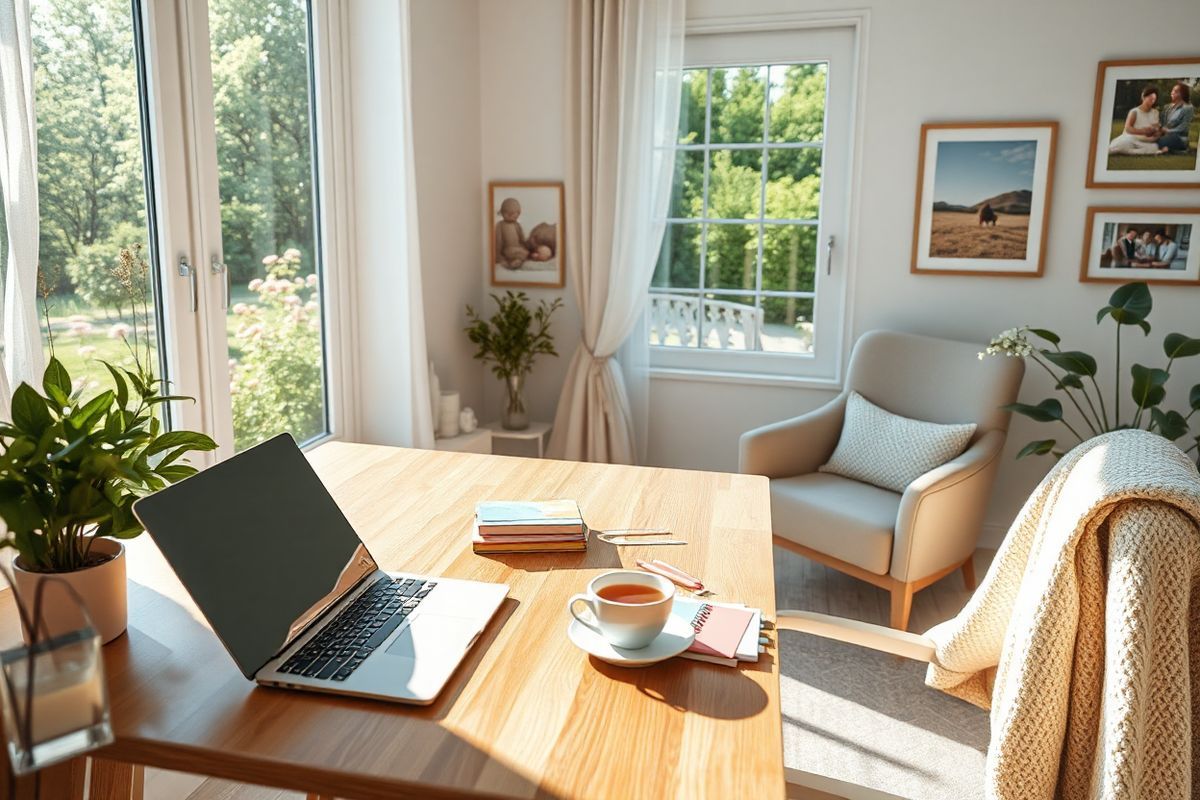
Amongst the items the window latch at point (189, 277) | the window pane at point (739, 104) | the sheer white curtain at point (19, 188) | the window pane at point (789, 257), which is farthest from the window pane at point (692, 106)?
the sheer white curtain at point (19, 188)

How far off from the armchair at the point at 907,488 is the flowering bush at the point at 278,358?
153 centimetres

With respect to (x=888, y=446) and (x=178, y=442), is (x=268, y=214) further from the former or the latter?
(x=888, y=446)

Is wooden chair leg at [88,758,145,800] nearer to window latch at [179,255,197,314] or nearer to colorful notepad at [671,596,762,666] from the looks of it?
colorful notepad at [671,596,762,666]

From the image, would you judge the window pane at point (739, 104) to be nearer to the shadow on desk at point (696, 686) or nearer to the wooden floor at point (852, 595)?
the wooden floor at point (852, 595)

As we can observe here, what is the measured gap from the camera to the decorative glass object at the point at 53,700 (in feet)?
2.13

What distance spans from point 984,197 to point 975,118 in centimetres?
30

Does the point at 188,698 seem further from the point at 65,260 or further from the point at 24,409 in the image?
the point at 65,260

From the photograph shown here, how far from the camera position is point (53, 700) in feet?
2.16

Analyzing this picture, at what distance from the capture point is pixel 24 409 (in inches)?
40.9

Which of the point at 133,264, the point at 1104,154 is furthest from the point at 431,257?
the point at 1104,154

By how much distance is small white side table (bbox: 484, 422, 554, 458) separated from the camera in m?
3.84

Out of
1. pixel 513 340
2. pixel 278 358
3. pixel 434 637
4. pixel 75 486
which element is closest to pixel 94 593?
pixel 75 486

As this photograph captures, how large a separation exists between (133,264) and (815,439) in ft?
A: 7.49

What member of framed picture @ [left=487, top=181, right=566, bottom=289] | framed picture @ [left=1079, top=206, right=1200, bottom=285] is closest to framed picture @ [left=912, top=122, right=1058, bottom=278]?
framed picture @ [left=1079, top=206, right=1200, bottom=285]
